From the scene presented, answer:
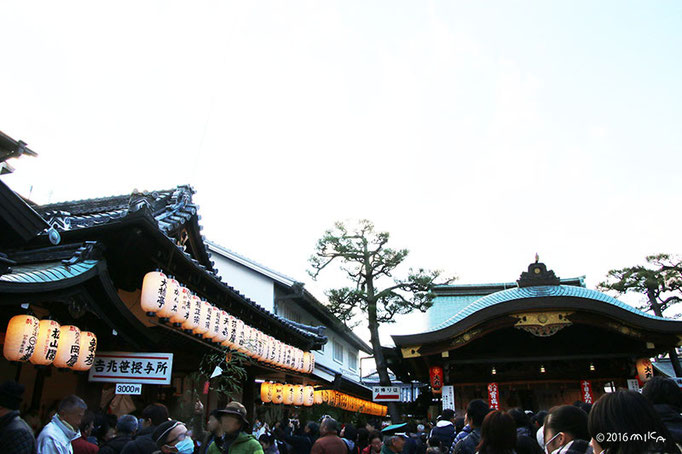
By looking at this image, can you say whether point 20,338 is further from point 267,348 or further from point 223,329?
point 267,348

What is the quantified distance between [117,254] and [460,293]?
20.0m

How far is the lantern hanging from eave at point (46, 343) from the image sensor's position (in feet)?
21.5

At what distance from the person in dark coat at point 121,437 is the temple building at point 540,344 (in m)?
9.66

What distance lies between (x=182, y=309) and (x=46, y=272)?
2.89 meters

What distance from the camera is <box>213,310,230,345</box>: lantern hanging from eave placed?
10898 mm

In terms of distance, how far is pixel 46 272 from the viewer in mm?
6742

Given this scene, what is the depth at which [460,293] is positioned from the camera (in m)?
25.4

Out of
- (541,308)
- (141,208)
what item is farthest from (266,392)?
(141,208)

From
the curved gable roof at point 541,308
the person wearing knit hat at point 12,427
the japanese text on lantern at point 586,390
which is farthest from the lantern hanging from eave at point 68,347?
the japanese text on lantern at point 586,390

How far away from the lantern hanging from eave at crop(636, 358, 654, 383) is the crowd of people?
32.5 feet

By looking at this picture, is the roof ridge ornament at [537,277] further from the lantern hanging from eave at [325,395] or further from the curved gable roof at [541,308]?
the lantern hanging from eave at [325,395]

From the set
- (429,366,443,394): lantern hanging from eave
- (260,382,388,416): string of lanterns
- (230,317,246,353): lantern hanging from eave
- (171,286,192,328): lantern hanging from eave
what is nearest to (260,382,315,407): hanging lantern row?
(260,382,388,416): string of lanterns

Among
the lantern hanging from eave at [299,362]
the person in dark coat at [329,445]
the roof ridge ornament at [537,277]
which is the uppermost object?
the roof ridge ornament at [537,277]

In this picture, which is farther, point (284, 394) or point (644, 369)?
point (284, 394)
